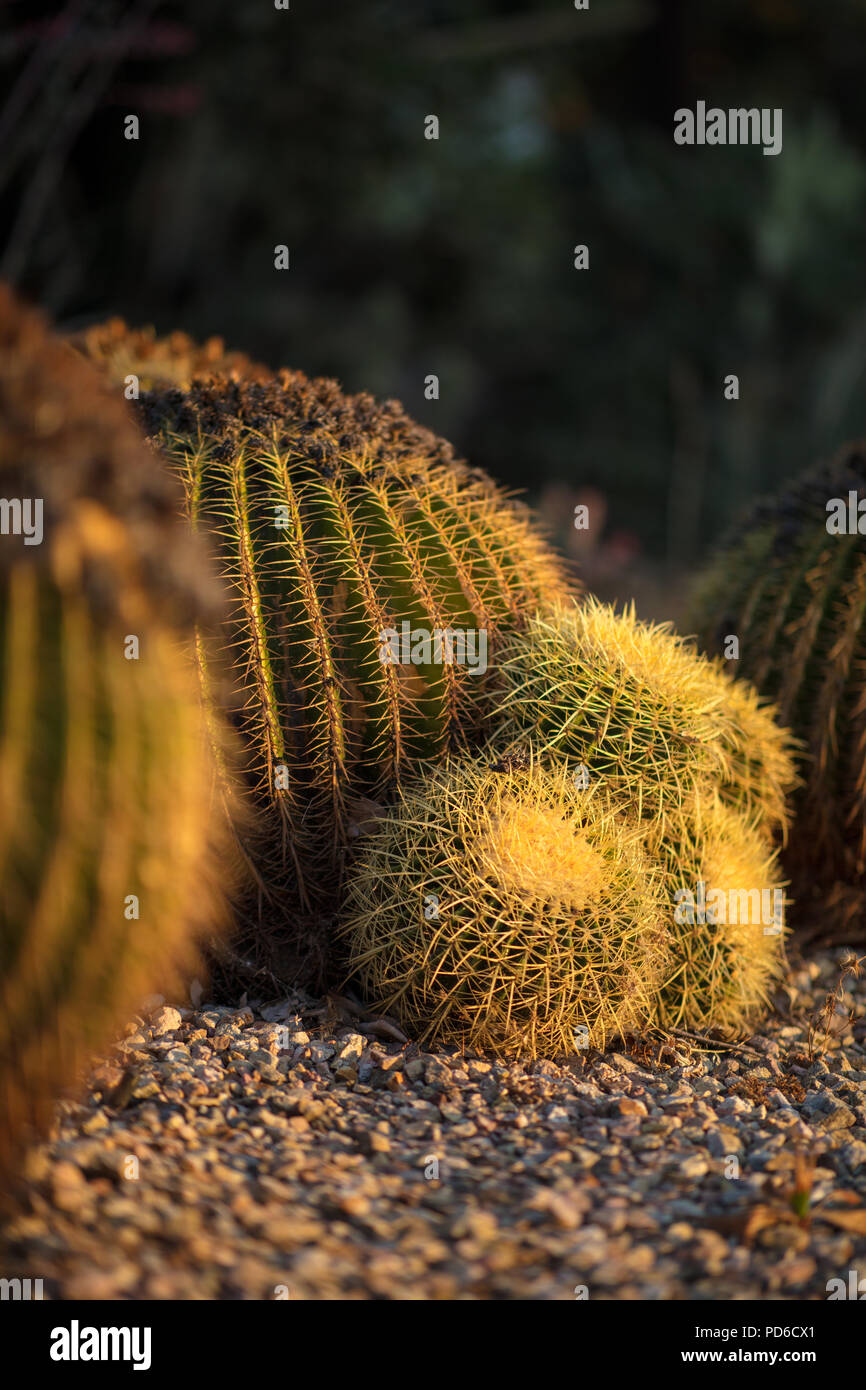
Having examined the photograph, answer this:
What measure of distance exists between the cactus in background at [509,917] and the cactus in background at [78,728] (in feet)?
2.90

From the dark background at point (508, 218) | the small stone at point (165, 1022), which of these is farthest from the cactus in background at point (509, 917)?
the dark background at point (508, 218)

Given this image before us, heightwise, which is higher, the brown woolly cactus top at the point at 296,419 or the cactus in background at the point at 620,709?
the brown woolly cactus top at the point at 296,419

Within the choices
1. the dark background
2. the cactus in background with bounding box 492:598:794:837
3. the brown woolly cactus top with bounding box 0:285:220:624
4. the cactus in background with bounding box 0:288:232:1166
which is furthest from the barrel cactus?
the dark background

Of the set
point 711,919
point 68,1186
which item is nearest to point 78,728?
point 68,1186

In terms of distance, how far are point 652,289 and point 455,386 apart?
3138 mm

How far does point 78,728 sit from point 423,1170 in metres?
1.11

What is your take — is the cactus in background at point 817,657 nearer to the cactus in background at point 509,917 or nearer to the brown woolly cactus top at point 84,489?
the cactus in background at point 509,917

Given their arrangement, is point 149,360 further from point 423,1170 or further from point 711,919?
point 423,1170

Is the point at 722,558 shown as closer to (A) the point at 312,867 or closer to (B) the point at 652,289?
(A) the point at 312,867

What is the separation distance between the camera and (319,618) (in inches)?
121

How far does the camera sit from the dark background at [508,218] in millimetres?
8883

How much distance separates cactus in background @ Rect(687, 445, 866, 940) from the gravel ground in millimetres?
850

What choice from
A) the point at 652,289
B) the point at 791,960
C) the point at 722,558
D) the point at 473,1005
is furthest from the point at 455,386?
the point at 473,1005

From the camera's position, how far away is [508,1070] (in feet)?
9.43
